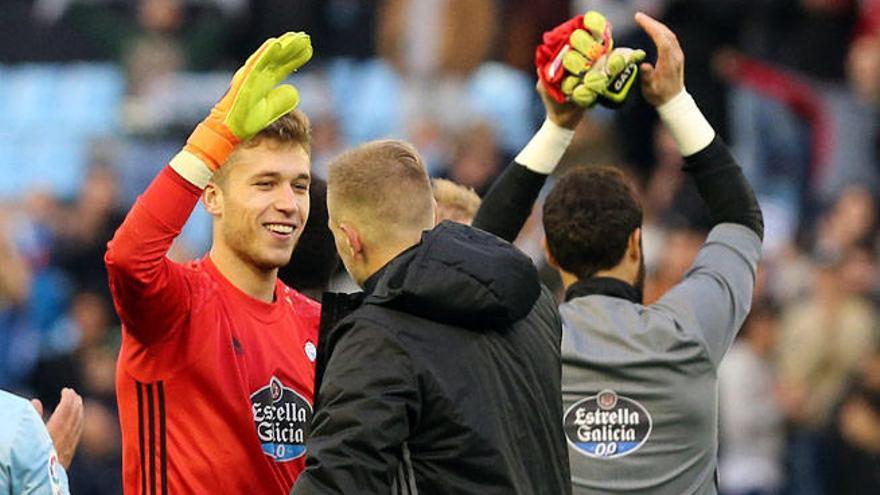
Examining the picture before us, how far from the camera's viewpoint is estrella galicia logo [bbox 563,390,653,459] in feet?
16.3

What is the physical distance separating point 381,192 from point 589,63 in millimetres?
863

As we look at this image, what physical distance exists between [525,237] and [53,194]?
357cm

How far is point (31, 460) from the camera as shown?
4.20 m

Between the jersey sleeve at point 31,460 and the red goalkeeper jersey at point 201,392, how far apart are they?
0.40m

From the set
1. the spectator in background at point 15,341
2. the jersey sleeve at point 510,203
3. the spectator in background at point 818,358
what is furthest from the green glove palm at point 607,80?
the spectator in background at point 15,341

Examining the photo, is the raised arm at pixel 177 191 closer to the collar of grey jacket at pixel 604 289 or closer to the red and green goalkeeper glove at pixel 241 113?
the red and green goalkeeper glove at pixel 241 113

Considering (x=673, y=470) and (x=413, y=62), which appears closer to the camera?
(x=673, y=470)

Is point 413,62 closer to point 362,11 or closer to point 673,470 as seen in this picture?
point 362,11

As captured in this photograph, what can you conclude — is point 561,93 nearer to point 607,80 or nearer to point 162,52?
point 607,80

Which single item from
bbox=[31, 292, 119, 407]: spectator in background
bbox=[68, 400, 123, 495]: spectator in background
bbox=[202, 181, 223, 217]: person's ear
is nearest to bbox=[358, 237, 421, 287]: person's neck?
bbox=[202, 181, 223, 217]: person's ear

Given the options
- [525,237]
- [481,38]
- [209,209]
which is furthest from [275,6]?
[209,209]

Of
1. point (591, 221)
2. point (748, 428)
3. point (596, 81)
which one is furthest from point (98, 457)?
point (596, 81)

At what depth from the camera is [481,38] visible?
1187 centimetres

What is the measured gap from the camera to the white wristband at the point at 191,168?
177 inches
